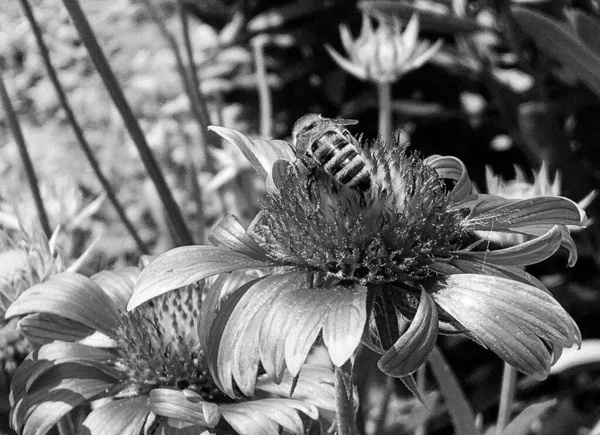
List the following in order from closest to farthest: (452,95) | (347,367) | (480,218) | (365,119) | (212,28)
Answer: (347,367) → (480,218) → (452,95) → (365,119) → (212,28)

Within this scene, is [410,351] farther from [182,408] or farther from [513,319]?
[182,408]

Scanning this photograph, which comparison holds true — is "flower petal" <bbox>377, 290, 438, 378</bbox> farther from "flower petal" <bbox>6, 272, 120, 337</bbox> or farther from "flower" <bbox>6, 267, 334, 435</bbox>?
"flower petal" <bbox>6, 272, 120, 337</bbox>

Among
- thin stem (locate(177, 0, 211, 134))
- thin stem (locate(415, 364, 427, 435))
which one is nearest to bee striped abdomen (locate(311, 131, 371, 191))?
thin stem (locate(415, 364, 427, 435))

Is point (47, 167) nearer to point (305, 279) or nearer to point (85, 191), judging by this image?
point (85, 191)

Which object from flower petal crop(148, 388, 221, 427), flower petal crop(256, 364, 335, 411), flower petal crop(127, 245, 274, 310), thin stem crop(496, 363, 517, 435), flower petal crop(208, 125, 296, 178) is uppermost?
flower petal crop(208, 125, 296, 178)

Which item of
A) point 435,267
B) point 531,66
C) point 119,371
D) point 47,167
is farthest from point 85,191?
point 435,267

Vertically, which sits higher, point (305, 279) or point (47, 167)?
point (305, 279)
